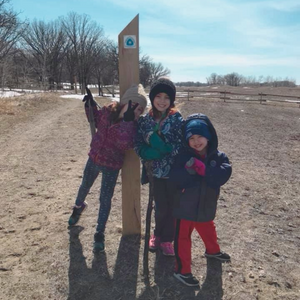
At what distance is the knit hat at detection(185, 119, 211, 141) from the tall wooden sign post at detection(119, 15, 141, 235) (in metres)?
0.80

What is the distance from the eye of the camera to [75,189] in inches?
177

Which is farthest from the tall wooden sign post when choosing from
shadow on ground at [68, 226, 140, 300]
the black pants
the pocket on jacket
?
the pocket on jacket

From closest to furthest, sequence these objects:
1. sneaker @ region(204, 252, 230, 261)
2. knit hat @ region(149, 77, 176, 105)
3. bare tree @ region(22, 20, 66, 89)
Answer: knit hat @ region(149, 77, 176, 105) < sneaker @ region(204, 252, 230, 261) < bare tree @ region(22, 20, 66, 89)

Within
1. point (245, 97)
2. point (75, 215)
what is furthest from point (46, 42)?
point (75, 215)

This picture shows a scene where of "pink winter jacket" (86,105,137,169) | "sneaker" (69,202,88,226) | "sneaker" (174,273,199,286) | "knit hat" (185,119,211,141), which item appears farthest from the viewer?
"sneaker" (69,202,88,226)

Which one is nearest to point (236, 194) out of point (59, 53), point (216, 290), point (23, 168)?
point (216, 290)

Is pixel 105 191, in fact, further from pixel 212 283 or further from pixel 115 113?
pixel 212 283

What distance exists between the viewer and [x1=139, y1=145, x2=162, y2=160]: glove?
8.12 feet

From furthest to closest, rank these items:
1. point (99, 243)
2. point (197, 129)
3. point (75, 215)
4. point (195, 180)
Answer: point (75, 215)
point (99, 243)
point (195, 180)
point (197, 129)

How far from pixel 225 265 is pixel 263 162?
3.93 metres

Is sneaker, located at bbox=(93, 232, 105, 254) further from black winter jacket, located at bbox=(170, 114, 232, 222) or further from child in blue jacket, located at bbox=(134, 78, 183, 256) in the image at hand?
black winter jacket, located at bbox=(170, 114, 232, 222)

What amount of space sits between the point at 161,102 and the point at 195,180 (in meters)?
0.70

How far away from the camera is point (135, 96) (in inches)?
105

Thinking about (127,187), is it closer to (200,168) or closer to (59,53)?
(200,168)
